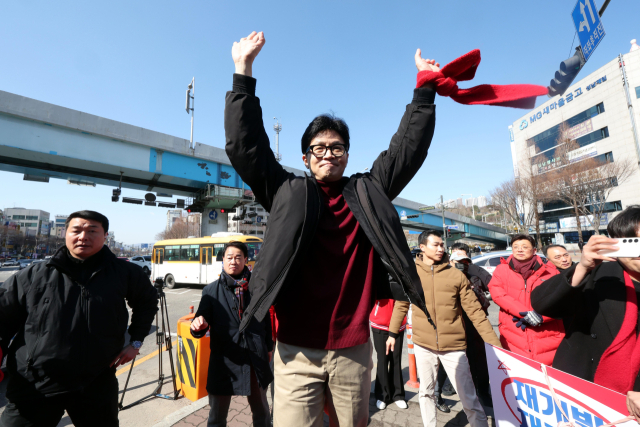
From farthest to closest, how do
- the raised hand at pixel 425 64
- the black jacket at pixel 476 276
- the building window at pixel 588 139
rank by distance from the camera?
the building window at pixel 588 139
the black jacket at pixel 476 276
the raised hand at pixel 425 64

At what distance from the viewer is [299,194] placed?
126 cm

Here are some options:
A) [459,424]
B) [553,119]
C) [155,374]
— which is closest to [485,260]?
[459,424]

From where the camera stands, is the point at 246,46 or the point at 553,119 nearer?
the point at 246,46

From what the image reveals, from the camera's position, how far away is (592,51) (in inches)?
194

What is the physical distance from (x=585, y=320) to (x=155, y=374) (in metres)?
Answer: 5.39

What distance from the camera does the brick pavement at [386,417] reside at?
10.0 ft

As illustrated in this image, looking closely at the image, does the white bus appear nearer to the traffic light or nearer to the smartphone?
the traffic light

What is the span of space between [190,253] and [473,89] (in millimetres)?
16774

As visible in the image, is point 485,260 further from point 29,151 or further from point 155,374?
point 29,151

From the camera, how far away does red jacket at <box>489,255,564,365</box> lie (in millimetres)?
2756

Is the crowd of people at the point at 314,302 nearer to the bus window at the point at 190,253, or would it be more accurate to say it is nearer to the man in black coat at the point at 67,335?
the man in black coat at the point at 67,335

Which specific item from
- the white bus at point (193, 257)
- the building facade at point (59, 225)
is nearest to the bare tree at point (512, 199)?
the white bus at point (193, 257)

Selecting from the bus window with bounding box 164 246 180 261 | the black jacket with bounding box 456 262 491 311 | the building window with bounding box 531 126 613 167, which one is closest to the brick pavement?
the black jacket with bounding box 456 262 491 311

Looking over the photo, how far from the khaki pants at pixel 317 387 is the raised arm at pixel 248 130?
0.75m
